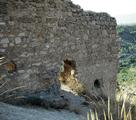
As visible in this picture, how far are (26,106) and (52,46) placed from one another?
5.96ft

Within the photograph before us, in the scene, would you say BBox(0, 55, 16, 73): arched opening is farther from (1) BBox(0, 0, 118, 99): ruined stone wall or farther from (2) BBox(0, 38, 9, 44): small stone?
(2) BBox(0, 38, 9, 44): small stone

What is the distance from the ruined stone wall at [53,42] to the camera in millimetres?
7484

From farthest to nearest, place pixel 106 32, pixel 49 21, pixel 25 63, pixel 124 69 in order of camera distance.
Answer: pixel 124 69, pixel 106 32, pixel 49 21, pixel 25 63

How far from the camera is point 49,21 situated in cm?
840

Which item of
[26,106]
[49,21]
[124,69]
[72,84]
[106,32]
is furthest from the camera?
[124,69]

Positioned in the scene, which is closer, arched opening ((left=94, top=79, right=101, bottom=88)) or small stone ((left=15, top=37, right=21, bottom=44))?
small stone ((left=15, top=37, right=21, bottom=44))

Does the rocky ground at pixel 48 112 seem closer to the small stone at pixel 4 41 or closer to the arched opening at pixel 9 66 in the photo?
the arched opening at pixel 9 66

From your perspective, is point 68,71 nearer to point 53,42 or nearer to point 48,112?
point 53,42

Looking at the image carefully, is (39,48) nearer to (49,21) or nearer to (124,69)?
(49,21)

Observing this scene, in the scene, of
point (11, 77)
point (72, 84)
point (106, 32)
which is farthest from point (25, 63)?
point (106, 32)

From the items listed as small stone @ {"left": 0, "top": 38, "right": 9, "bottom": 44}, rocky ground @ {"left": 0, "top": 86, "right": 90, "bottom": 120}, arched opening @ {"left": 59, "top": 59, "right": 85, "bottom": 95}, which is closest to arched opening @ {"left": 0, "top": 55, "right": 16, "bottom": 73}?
small stone @ {"left": 0, "top": 38, "right": 9, "bottom": 44}

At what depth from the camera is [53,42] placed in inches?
337

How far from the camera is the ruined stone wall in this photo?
7484 millimetres

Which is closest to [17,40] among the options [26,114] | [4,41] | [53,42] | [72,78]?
[4,41]
